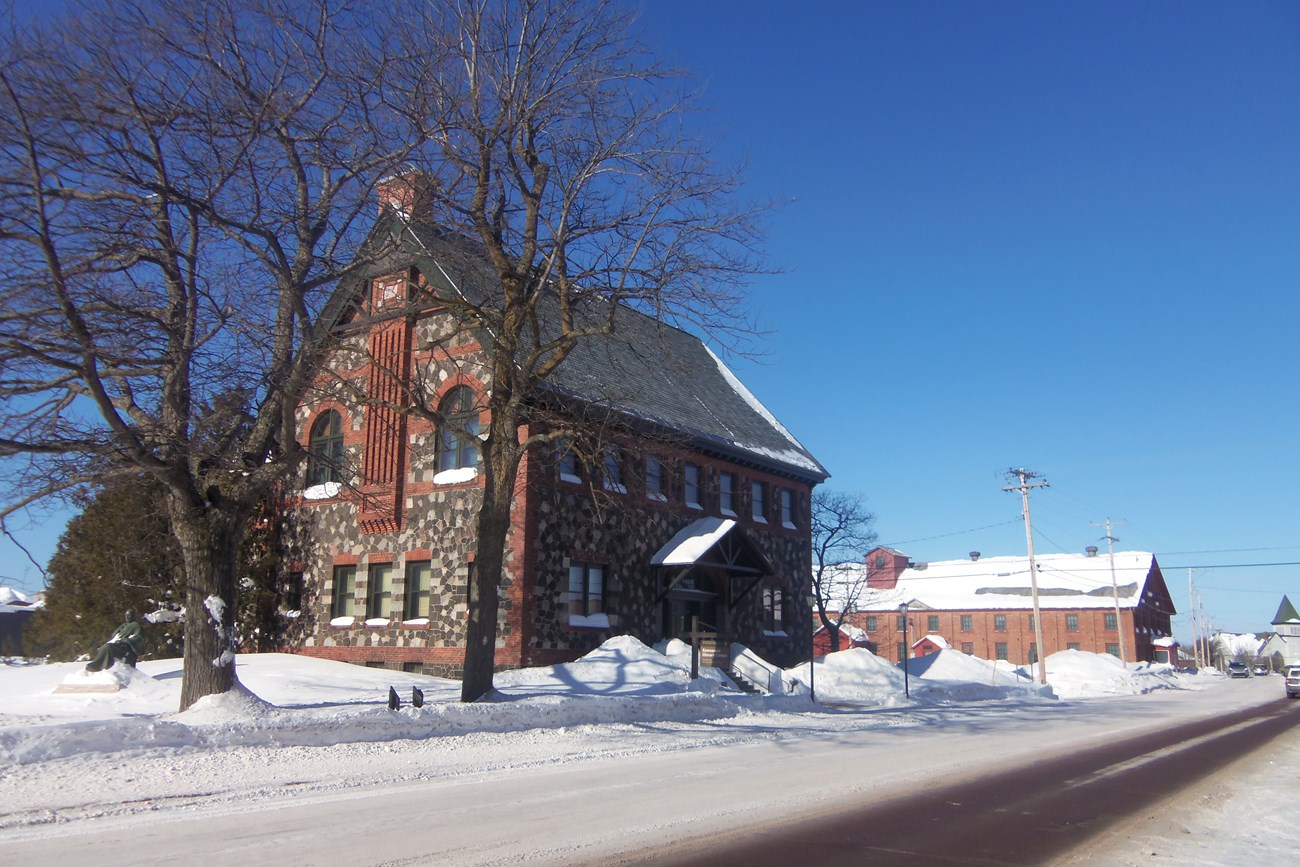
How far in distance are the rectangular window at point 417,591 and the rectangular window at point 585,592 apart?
374 centimetres

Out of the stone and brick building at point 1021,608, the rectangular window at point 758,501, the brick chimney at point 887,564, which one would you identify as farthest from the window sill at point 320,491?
the brick chimney at point 887,564

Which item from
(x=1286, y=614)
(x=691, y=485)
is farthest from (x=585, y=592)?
(x=1286, y=614)

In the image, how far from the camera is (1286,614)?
463 ft

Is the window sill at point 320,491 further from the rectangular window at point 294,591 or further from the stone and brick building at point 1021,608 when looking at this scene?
the stone and brick building at point 1021,608

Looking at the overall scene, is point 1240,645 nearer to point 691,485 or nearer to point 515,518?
point 691,485

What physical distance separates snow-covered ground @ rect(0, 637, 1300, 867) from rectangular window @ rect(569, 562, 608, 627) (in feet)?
4.56

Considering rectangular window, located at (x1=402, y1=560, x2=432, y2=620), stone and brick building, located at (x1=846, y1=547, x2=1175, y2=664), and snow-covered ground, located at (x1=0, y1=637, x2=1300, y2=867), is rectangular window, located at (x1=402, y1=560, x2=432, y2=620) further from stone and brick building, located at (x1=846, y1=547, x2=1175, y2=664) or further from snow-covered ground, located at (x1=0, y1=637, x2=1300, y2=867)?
stone and brick building, located at (x1=846, y1=547, x2=1175, y2=664)

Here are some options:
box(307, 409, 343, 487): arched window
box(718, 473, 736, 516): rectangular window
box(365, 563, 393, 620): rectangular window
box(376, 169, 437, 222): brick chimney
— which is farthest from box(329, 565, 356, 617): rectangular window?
box(376, 169, 437, 222): brick chimney

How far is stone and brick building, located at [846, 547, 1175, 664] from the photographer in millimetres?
78125

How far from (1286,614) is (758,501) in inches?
5497

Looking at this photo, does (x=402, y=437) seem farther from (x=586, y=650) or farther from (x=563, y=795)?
(x=563, y=795)

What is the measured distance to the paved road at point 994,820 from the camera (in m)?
7.75

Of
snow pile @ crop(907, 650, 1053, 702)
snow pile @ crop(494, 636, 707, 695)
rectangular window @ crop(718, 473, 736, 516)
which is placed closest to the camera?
snow pile @ crop(494, 636, 707, 695)

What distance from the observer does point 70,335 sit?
11.8 metres
